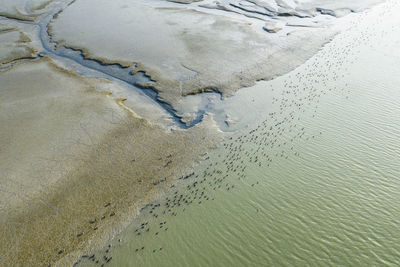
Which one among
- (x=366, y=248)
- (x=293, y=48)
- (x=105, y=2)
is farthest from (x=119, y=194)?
(x=105, y=2)

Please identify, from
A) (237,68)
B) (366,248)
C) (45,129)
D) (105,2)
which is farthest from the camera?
(105,2)

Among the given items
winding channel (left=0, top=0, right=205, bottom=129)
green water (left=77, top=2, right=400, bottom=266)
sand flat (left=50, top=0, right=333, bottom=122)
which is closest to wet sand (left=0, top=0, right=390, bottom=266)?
sand flat (left=50, top=0, right=333, bottom=122)

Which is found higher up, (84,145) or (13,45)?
(13,45)

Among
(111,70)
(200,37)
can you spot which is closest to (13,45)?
(111,70)

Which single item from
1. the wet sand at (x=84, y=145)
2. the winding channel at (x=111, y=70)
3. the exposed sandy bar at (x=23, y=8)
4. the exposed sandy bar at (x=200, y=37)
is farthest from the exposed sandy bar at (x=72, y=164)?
the exposed sandy bar at (x=23, y=8)

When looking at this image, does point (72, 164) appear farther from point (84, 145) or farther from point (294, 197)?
point (294, 197)

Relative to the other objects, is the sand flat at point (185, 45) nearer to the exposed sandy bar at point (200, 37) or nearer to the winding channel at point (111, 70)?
the exposed sandy bar at point (200, 37)

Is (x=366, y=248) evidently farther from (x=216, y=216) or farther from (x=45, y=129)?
(x=45, y=129)
